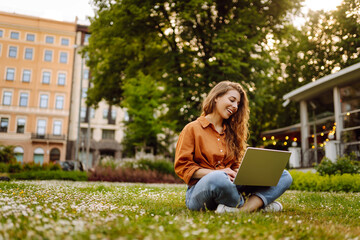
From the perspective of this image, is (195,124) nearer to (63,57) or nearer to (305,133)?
(305,133)

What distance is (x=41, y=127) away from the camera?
42.0 m

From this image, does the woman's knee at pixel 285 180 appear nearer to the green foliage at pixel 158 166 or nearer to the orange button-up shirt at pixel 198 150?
the orange button-up shirt at pixel 198 150

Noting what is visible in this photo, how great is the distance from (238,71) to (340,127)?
17.0ft

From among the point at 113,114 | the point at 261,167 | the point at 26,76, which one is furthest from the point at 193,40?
the point at 113,114

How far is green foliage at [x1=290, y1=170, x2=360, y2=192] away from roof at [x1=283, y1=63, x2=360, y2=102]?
6132 millimetres

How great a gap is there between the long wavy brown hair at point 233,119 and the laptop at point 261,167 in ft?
1.80

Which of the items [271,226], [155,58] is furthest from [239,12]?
[271,226]

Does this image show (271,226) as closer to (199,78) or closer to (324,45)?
(199,78)

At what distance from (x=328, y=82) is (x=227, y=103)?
→ 45.0 feet

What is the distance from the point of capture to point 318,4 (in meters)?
22.0

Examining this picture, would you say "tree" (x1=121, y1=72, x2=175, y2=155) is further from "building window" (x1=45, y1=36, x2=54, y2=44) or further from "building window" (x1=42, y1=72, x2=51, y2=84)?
"building window" (x1=42, y1=72, x2=51, y2=84)

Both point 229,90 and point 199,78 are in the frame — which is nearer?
point 229,90

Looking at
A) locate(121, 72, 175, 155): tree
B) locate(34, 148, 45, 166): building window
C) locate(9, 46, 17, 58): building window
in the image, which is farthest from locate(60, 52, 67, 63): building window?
locate(121, 72, 175, 155): tree

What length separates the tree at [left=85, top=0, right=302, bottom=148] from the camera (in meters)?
16.4
